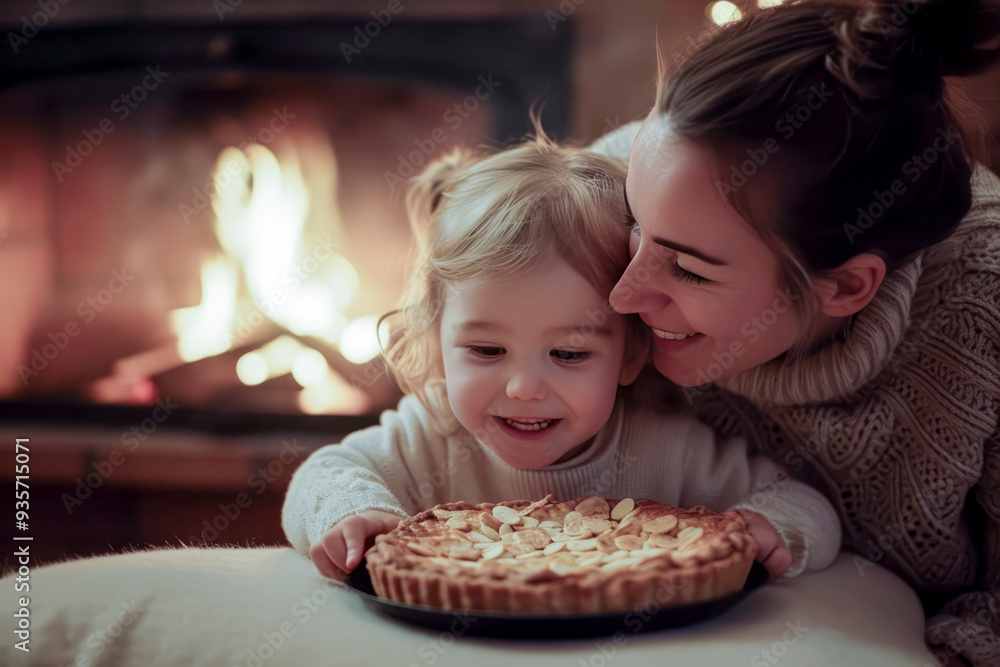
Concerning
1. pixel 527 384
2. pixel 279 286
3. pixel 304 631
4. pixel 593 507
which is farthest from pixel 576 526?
pixel 279 286

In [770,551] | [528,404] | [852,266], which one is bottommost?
[770,551]

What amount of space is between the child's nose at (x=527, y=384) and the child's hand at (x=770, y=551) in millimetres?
237

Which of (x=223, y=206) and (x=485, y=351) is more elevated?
(x=223, y=206)

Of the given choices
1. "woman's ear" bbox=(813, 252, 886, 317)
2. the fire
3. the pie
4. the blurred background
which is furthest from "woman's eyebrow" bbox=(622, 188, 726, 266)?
the fire

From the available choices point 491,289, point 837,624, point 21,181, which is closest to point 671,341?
point 491,289

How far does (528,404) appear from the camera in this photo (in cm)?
83

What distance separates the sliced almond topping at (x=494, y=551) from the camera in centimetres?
70

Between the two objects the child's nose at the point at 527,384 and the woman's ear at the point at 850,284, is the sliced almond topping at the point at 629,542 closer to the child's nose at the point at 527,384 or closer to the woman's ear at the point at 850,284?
the child's nose at the point at 527,384

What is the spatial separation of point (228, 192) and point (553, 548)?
1.44 m

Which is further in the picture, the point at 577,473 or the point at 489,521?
the point at 577,473

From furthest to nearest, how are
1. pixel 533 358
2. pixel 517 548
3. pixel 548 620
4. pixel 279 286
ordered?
1. pixel 279 286
2. pixel 533 358
3. pixel 517 548
4. pixel 548 620

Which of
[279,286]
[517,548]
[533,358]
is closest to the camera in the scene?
[517,548]

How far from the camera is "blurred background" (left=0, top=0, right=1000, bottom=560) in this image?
5.72 ft

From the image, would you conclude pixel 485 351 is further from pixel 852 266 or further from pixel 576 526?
pixel 852 266
